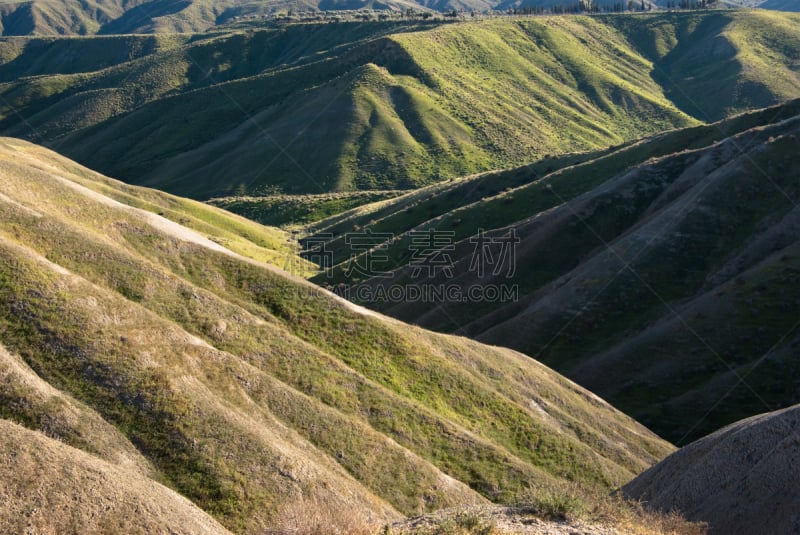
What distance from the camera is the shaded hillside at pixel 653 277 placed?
45.0m

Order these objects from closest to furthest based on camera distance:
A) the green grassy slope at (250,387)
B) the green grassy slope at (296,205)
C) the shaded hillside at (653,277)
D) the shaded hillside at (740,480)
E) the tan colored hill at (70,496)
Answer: the tan colored hill at (70,496) → the shaded hillside at (740,480) → the green grassy slope at (250,387) → the shaded hillside at (653,277) → the green grassy slope at (296,205)

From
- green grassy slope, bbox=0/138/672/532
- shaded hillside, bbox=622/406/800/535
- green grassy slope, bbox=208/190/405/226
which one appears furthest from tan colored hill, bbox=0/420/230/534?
green grassy slope, bbox=208/190/405/226

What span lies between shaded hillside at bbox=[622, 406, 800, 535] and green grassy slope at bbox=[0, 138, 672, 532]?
5.41 metres

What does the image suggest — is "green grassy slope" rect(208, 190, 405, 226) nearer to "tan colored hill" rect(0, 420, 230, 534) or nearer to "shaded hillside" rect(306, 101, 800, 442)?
"shaded hillside" rect(306, 101, 800, 442)

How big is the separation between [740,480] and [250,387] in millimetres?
19000

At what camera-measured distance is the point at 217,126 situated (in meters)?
189

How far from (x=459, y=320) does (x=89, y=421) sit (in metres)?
41.4

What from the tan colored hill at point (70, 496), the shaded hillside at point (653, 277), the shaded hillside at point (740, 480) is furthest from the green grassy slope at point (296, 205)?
the tan colored hill at point (70, 496)

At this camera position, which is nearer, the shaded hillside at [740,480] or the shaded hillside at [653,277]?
the shaded hillside at [740,480]

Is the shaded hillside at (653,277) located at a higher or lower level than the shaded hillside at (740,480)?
lower

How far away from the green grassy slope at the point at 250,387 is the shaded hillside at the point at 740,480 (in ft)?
17.7

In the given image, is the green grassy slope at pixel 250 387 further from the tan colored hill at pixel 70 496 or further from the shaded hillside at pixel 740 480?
the shaded hillside at pixel 740 480

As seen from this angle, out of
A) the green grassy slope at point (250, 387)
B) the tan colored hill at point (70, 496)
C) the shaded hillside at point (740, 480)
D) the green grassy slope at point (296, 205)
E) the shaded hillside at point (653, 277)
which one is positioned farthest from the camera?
the green grassy slope at point (296, 205)

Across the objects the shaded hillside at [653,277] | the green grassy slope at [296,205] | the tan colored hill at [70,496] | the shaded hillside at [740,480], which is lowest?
the green grassy slope at [296,205]
